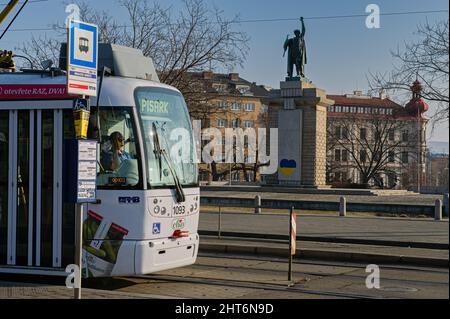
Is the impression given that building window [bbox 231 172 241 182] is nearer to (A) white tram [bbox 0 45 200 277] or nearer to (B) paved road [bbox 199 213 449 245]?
(B) paved road [bbox 199 213 449 245]

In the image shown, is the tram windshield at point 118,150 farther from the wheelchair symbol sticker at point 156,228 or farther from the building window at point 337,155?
the building window at point 337,155

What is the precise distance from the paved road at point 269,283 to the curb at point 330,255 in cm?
54

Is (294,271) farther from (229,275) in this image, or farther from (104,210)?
(104,210)

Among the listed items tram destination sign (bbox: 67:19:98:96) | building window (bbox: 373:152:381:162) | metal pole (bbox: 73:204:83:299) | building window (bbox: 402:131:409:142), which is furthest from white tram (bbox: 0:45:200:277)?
building window (bbox: 373:152:381:162)

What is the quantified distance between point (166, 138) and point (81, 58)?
9.30 ft

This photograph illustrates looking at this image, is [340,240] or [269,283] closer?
[269,283]

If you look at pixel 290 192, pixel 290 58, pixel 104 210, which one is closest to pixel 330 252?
pixel 104 210

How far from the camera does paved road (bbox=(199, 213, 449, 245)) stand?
1831 centimetres

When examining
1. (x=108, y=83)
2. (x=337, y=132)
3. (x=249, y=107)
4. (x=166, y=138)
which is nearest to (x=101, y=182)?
(x=166, y=138)

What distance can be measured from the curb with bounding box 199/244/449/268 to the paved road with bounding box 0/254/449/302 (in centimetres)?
54

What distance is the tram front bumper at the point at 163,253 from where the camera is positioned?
9.70m

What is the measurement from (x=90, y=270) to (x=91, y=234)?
1.66ft

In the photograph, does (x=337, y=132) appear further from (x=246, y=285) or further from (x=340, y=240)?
(x=246, y=285)

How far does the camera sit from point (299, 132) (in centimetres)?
4475
